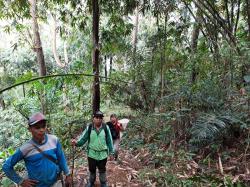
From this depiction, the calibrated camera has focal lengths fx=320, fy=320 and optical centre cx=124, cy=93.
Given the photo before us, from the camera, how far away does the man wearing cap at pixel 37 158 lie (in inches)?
133

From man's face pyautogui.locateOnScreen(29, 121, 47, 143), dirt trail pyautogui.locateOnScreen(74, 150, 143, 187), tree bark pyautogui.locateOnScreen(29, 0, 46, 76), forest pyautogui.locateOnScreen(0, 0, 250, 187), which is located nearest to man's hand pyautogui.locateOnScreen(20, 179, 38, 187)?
man's face pyautogui.locateOnScreen(29, 121, 47, 143)

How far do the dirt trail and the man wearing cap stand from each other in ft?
8.07

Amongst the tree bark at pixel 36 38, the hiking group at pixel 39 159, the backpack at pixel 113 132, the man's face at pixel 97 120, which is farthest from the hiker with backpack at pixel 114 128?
the tree bark at pixel 36 38

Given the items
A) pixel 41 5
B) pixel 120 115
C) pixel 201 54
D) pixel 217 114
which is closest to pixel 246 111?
pixel 217 114

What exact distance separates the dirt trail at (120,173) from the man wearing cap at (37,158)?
246 cm

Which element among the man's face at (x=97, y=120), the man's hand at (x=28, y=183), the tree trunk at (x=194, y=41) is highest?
the tree trunk at (x=194, y=41)

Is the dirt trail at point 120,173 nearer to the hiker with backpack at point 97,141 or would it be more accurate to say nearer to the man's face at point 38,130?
the hiker with backpack at point 97,141

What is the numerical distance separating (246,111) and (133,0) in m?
4.64

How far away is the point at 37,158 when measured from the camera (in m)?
3.40

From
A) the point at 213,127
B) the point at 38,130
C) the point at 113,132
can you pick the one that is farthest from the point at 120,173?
the point at 38,130

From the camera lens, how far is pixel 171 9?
8.88 meters

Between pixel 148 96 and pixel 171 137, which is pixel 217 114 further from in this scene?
pixel 148 96

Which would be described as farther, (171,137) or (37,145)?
(171,137)

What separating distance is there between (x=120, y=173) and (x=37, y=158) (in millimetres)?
3401
